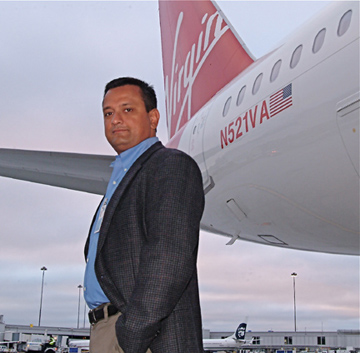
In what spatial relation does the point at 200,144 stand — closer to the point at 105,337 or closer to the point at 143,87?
the point at 143,87

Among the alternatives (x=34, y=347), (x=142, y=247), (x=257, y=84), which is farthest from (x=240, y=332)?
(x=142, y=247)

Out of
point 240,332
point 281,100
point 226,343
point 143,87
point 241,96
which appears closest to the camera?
point 143,87

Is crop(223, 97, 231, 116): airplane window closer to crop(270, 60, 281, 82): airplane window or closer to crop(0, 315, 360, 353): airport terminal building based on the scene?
crop(270, 60, 281, 82): airplane window

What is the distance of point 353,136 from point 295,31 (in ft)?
8.27

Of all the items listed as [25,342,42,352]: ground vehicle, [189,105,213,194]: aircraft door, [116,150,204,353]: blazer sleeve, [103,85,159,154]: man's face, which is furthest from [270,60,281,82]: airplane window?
[25,342,42,352]: ground vehicle

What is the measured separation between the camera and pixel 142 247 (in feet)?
7.58

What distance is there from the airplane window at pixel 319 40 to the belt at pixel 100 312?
13.9 ft

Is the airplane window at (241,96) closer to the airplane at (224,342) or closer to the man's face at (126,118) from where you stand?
the man's face at (126,118)

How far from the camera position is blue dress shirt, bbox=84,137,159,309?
2.43 meters

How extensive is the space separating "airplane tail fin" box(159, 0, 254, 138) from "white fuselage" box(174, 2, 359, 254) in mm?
2102

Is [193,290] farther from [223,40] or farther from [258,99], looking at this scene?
[223,40]

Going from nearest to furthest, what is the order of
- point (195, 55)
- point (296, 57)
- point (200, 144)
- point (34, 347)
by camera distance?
point (296, 57)
point (200, 144)
point (195, 55)
point (34, 347)

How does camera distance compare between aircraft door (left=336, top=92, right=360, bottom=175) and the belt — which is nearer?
the belt

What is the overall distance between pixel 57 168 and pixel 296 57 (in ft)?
10.9
